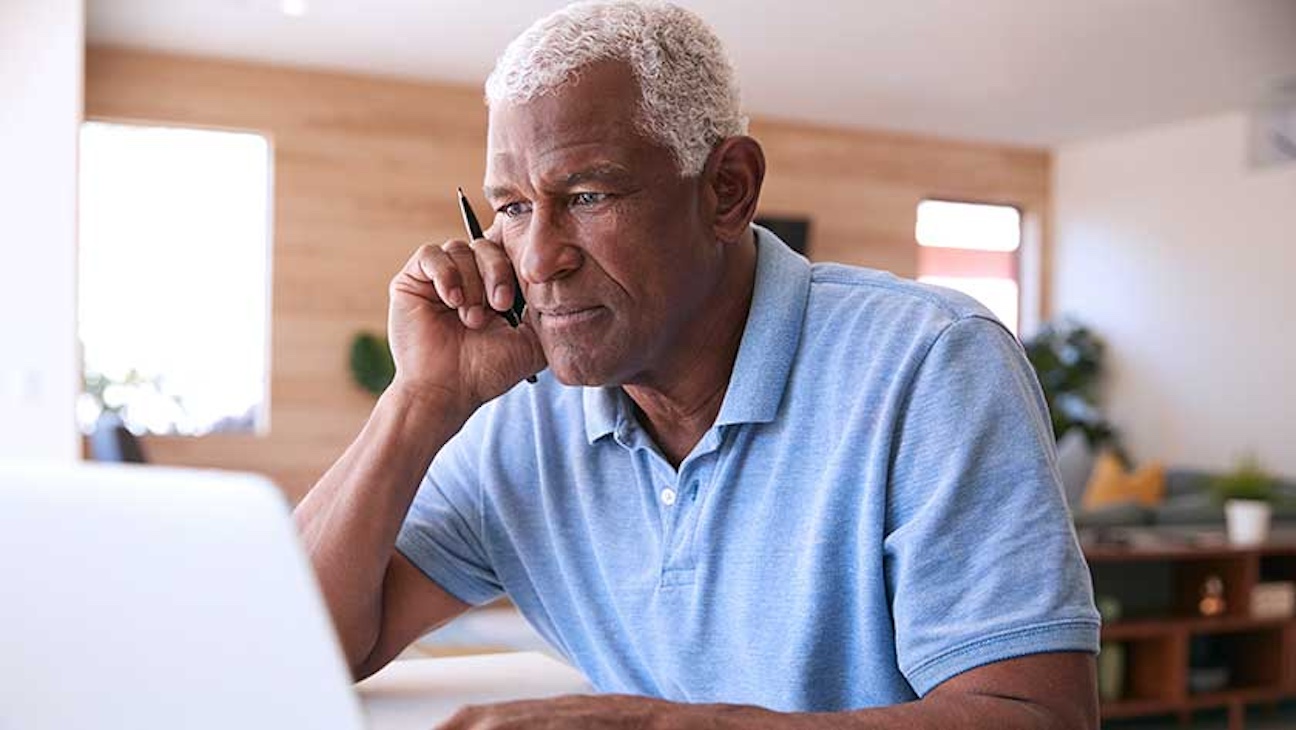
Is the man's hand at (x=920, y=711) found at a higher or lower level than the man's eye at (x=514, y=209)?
lower

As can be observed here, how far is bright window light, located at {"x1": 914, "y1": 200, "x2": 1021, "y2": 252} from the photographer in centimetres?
961

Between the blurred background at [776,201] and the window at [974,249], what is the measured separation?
0.03m

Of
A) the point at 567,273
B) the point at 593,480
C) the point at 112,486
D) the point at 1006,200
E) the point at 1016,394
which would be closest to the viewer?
the point at 112,486

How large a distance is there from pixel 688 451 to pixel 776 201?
781cm

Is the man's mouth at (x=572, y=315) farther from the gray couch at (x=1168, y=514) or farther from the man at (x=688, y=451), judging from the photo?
the gray couch at (x=1168, y=514)

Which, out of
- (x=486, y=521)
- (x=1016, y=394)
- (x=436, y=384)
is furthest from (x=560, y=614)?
(x=1016, y=394)

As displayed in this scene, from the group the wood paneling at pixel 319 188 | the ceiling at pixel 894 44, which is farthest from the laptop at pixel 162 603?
the wood paneling at pixel 319 188

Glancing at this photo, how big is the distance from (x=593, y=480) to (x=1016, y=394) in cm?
41

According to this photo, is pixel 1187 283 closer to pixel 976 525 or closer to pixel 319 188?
pixel 319 188

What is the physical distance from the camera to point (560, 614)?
1.33 meters

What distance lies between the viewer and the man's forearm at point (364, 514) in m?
1.23

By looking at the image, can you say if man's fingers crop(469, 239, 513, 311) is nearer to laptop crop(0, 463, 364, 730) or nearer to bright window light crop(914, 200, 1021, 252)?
laptop crop(0, 463, 364, 730)

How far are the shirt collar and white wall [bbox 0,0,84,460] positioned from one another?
4696 mm

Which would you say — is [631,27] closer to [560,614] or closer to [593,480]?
[593,480]
